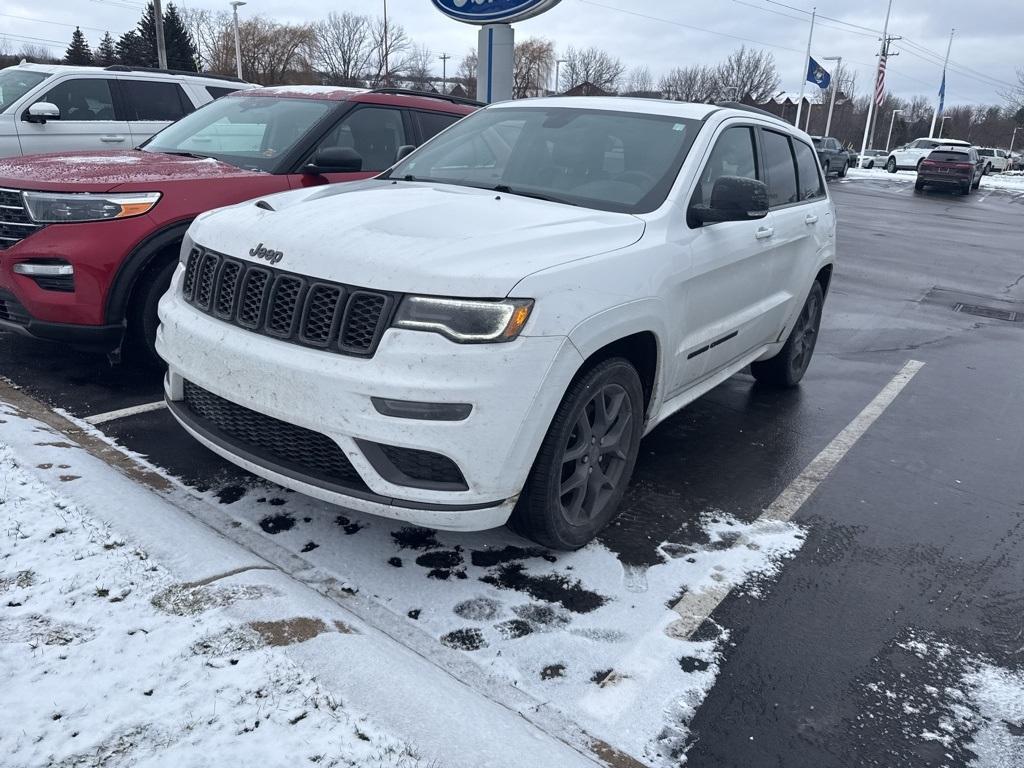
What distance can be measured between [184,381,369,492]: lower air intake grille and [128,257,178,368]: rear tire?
167cm

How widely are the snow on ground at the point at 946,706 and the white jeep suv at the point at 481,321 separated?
1236 millimetres

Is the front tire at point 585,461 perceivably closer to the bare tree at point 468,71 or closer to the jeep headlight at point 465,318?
the jeep headlight at point 465,318

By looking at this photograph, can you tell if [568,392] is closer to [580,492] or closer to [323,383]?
[580,492]

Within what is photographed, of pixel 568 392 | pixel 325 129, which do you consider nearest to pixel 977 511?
pixel 568 392

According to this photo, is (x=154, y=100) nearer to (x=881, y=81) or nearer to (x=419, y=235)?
(x=419, y=235)

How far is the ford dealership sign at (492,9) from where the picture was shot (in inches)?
396

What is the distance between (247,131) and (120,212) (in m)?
1.46

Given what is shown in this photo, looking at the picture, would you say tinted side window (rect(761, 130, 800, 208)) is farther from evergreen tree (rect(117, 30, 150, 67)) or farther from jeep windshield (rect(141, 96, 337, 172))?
evergreen tree (rect(117, 30, 150, 67))

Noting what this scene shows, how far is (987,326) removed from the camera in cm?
850

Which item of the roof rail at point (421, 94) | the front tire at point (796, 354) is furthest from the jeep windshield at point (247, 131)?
the front tire at point (796, 354)

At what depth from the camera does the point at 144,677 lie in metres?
2.12

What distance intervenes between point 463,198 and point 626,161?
2.88 ft

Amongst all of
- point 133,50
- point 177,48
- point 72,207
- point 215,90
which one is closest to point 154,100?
point 215,90

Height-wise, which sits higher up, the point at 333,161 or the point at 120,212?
the point at 333,161
